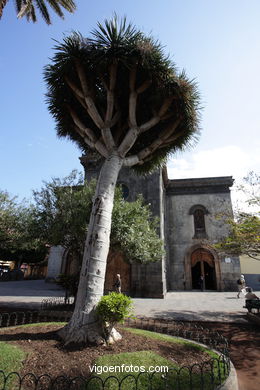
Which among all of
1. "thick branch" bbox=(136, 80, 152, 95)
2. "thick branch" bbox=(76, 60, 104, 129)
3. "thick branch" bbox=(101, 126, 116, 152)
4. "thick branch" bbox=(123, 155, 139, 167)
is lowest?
"thick branch" bbox=(123, 155, 139, 167)

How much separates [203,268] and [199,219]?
4.11 meters

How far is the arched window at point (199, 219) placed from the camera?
63.1 feet

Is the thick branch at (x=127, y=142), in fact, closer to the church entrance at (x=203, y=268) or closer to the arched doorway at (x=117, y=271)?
the arched doorway at (x=117, y=271)

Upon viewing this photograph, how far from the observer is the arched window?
63.1ft

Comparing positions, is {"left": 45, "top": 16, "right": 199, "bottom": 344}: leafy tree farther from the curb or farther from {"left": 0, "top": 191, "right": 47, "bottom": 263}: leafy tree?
{"left": 0, "top": 191, "right": 47, "bottom": 263}: leafy tree

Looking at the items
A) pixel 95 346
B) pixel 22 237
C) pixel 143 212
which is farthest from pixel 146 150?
pixel 22 237

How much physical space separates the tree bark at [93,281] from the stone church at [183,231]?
10.4 m

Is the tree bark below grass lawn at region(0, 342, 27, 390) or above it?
above

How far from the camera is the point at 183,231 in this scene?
19609 millimetres

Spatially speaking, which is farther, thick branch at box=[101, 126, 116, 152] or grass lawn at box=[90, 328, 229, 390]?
thick branch at box=[101, 126, 116, 152]

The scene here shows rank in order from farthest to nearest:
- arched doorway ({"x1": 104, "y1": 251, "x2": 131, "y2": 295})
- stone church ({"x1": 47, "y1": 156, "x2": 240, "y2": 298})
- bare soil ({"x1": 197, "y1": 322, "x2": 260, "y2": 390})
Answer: stone church ({"x1": 47, "y1": 156, "x2": 240, "y2": 298})
arched doorway ({"x1": 104, "y1": 251, "x2": 131, "y2": 295})
bare soil ({"x1": 197, "y1": 322, "x2": 260, "y2": 390})

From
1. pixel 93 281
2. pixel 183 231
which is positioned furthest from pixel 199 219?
pixel 93 281

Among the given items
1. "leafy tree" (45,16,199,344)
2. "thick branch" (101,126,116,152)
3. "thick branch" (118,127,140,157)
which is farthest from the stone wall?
"thick branch" (101,126,116,152)

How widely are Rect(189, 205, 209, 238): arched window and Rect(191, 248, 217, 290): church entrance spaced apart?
4.35ft
